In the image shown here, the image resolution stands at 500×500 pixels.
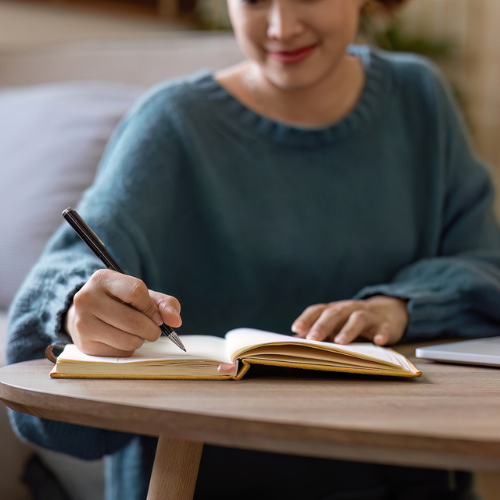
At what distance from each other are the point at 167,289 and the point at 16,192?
0.55 m

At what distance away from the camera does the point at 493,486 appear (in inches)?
74.7

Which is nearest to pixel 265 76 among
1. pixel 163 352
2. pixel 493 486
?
pixel 163 352

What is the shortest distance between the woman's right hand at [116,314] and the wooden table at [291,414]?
0.05 metres

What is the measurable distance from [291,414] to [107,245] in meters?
0.44

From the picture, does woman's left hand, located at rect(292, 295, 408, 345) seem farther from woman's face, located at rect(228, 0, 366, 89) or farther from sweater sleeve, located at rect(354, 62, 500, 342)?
woman's face, located at rect(228, 0, 366, 89)

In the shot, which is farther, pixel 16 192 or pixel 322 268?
pixel 16 192

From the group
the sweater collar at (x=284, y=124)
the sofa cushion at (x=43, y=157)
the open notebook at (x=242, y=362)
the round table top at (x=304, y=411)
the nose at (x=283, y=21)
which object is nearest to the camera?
the round table top at (x=304, y=411)

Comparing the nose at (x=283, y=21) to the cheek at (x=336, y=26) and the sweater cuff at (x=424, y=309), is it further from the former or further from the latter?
the sweater cuff at (x=424, y=309)

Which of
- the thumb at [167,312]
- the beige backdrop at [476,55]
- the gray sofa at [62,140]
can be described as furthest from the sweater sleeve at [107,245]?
the beige backdrop at [476,55]

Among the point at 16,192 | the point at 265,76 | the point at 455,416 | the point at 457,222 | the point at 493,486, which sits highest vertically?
the point at 265,76

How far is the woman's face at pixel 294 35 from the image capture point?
993 millimetres

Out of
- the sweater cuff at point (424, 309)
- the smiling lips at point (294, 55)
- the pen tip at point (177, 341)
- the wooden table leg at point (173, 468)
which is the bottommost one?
the wooden table leg at point (173, 468)

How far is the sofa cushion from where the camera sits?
1353 millimetres

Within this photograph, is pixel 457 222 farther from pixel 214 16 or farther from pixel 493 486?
pixel 214 16
